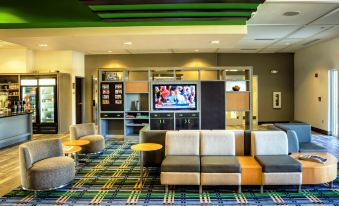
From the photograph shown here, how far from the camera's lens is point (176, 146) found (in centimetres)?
508

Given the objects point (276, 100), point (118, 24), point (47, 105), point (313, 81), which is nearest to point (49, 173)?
point (118, 24)

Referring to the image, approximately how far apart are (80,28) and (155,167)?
3.48 metres

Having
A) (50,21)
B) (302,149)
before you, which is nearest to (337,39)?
(302,149)

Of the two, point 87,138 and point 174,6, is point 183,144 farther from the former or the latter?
point 87,138

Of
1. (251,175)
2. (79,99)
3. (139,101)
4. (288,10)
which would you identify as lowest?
(251,175)

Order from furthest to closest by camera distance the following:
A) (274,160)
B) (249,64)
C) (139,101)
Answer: (249,64), (139,101), (274,160)

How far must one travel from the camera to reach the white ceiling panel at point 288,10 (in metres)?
5.57

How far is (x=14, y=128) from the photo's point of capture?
8453 mm

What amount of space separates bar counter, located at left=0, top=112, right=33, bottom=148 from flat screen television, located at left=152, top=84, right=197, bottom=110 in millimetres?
3960

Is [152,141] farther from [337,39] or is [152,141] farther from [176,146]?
[337,39]

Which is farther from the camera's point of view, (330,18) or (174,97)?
(174,97)

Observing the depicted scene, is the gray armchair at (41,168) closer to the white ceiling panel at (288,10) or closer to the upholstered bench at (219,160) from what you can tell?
the upholstered bench at (219,160)

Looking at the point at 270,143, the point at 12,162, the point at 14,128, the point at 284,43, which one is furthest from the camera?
the point at 284,43

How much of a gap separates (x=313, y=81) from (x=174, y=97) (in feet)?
17.8
